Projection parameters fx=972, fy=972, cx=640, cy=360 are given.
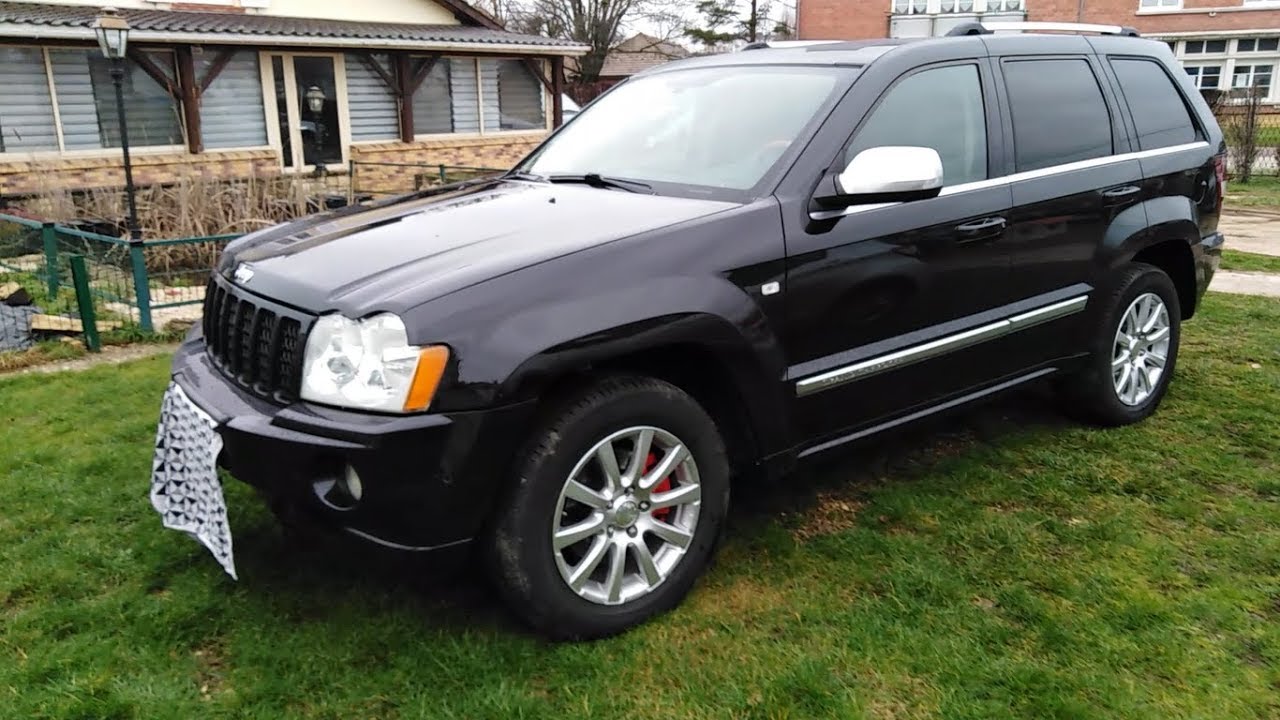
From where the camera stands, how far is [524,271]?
9.03 ft

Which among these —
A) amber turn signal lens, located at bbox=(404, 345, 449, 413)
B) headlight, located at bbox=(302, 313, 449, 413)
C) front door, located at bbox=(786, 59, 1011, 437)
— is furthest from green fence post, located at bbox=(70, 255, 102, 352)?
front door, located at bbox=(786, 59, 1011, 437)

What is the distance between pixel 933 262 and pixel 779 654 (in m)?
1.57

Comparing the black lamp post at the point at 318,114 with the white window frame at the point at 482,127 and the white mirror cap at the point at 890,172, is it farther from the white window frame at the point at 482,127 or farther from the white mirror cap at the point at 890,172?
the white mirror cap at the point at 890,172

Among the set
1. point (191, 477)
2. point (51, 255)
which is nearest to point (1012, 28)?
point (191, 477)

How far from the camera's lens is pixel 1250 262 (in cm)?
955

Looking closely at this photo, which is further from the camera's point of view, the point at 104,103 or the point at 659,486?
the point at 104,103

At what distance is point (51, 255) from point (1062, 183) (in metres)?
7.51

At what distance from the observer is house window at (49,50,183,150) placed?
15.4m

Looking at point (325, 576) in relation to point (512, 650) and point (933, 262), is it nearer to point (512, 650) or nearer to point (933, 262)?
point (512, 650)

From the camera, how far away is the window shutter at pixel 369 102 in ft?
62.8

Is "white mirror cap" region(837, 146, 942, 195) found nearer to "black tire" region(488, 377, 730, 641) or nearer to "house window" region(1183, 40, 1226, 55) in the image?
"black tire" region(488, 377, 730, 641)

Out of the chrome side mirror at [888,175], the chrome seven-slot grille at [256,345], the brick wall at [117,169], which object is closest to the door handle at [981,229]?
the chrome side mirror at [888,175]

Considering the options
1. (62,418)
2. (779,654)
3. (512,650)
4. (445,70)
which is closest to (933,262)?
(779,654)

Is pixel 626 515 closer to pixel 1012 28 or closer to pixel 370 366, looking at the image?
pixel 370 366
